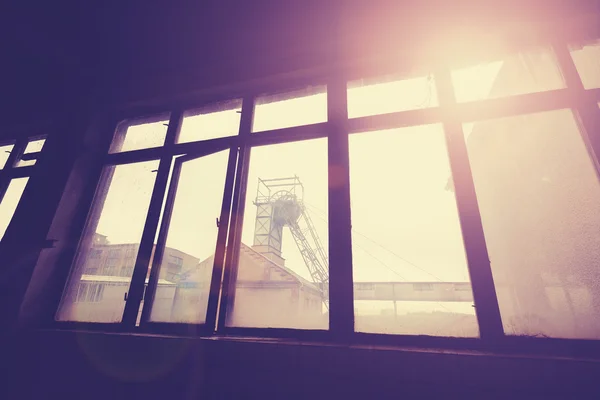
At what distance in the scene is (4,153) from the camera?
2.91 meters

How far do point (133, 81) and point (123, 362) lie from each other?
2.25 m

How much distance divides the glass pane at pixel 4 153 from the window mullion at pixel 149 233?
78.0 inches

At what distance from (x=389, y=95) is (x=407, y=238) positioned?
105cm

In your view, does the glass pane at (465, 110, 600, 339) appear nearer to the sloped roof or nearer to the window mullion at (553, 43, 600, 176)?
the window mullion at (553, 43, 600, 176)

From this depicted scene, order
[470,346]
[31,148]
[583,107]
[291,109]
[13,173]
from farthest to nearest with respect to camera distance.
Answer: [31,148]
[13,173]
[291,109]
[583,107]
[470,346]

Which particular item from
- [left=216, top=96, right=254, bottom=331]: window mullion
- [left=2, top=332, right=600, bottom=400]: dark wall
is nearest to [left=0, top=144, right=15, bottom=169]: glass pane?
[left=2, top=332, right=600, bottom=400]: dark wall

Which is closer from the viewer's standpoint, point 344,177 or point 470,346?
point 470,346

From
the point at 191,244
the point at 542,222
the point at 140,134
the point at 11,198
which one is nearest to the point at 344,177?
the point at 542,222

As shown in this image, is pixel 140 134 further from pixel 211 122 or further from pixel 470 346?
pixel 470 346

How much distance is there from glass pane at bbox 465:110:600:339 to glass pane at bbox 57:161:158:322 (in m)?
2.34

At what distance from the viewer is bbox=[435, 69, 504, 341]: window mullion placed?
134 centimetres

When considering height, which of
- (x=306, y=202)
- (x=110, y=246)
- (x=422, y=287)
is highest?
(x=306, y=202)

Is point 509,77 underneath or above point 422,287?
above

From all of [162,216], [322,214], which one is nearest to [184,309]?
[162,216]
